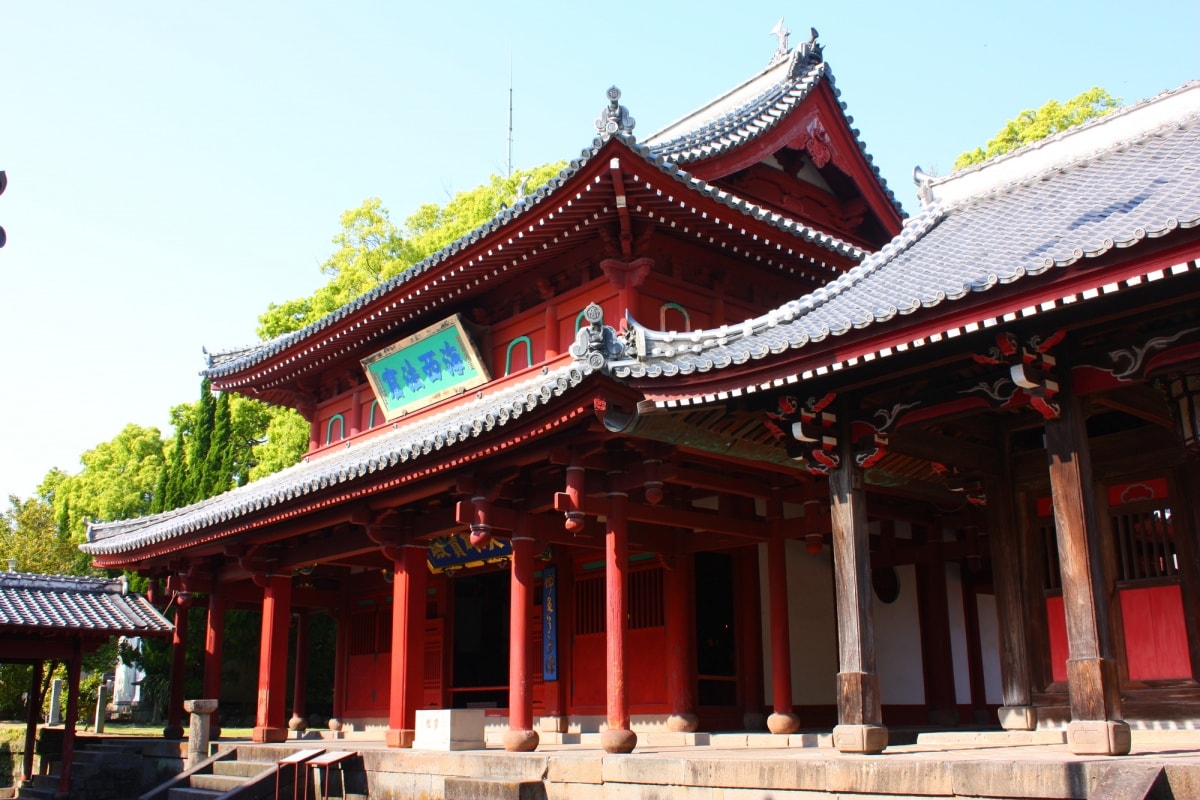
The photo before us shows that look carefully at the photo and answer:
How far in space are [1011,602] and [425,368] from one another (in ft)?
34.9

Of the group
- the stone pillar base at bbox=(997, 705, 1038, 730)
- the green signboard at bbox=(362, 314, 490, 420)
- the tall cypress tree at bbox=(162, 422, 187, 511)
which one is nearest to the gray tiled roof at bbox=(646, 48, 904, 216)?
the green signboard at bbox=(362, 314, 490, 420)

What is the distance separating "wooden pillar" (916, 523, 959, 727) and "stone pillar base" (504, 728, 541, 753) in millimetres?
5959

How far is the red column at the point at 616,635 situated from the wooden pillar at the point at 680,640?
2.37 meters

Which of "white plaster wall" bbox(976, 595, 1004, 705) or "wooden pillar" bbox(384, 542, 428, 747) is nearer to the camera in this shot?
"wooden pillar" bbox(384, 542, 428, 747)

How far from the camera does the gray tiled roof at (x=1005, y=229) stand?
8.73m

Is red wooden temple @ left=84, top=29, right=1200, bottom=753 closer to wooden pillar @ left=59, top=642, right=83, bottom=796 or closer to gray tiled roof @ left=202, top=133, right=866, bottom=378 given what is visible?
gray tiled roof @ left=202, top=133, right=866, bottom=378

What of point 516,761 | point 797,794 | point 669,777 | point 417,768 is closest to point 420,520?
point 417,768

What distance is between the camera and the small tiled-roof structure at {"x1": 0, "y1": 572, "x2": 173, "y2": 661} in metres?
17.2

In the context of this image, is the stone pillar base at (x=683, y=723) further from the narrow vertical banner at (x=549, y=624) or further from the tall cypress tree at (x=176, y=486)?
the tall cypress tree at (x=176, y=486)

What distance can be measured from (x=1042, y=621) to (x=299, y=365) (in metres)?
14.7

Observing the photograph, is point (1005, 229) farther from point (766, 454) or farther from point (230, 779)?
point (230, 779)

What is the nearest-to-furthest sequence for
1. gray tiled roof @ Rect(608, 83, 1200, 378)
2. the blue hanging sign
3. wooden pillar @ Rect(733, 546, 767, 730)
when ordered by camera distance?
1. gray tiled roof @ Rect(608, 83, 1200, 378)
2. wooden pillar @ Rect(733, 546, 767, 730)
3. the blue hanging sign

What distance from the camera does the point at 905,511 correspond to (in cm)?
1480

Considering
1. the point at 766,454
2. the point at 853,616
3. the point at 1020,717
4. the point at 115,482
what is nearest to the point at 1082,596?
the point at 853,616
